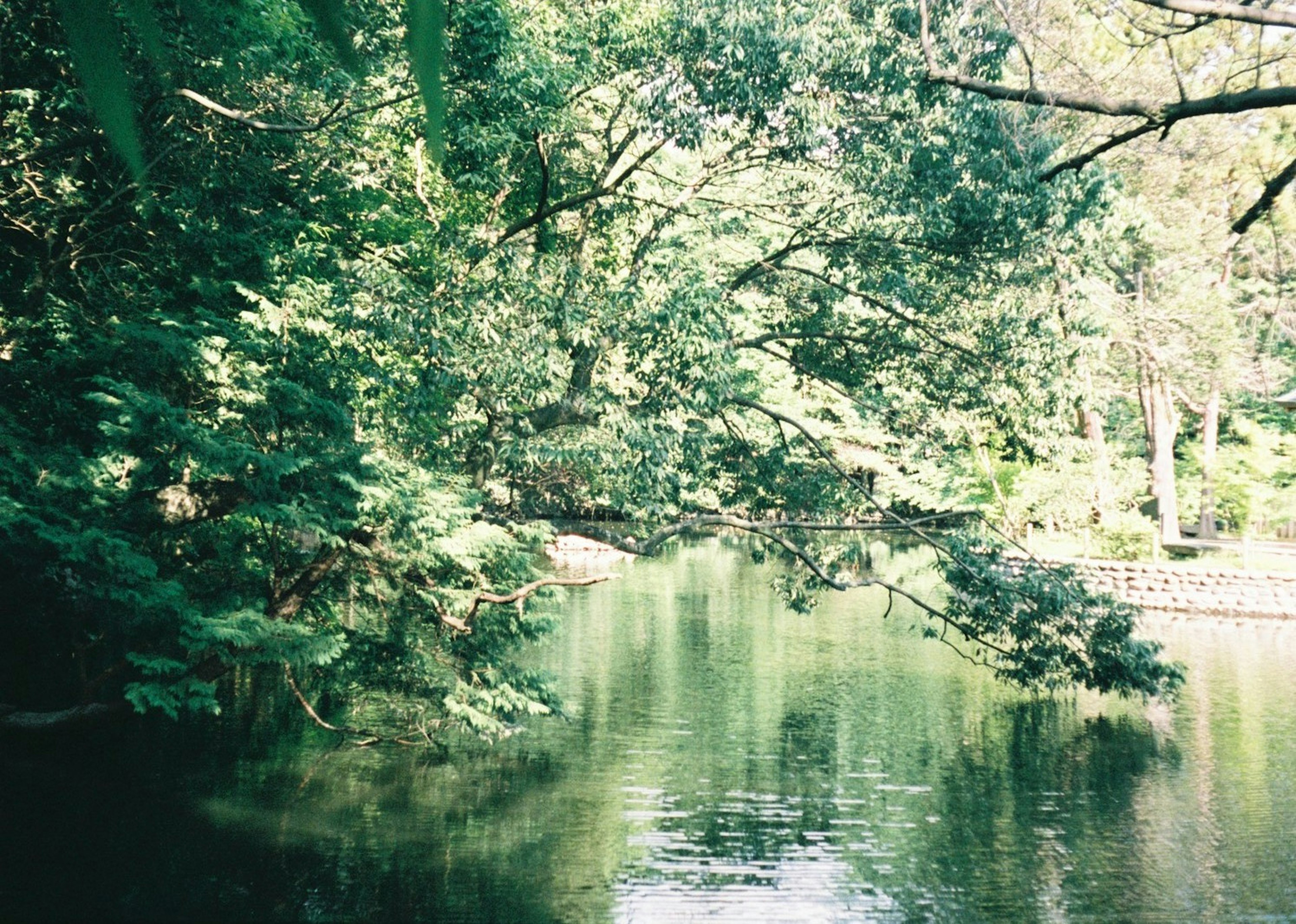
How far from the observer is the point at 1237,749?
1146cm

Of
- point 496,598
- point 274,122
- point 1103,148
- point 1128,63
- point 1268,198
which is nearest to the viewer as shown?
point 1268,198

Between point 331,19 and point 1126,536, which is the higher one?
point 1126,536

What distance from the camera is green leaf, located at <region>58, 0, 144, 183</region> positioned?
1.68 ft

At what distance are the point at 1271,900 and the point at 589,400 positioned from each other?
20.7ft

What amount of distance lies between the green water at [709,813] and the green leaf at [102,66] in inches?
290

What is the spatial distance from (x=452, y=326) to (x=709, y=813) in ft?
14.9

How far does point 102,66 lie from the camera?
0.52 metres

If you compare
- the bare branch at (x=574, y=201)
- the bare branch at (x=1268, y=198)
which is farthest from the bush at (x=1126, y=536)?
the bare branch at (x=1268, y=198)

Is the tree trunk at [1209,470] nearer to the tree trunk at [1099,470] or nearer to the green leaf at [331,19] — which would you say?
the tree trunk at [1099,470]

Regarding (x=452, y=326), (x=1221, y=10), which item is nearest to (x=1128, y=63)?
(x=1221, y=10)

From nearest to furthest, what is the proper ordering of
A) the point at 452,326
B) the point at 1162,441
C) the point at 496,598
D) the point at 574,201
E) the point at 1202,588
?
the point at 452,326 → the point at 496,598 → the point at 574,201 → the point at 1202,588 → the point at 1162,441

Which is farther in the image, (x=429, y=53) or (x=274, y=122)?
(x=274, y=122)

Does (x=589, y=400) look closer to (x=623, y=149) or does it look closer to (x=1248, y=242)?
(x=623, y=149)

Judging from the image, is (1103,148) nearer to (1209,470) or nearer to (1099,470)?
(1099,470)
